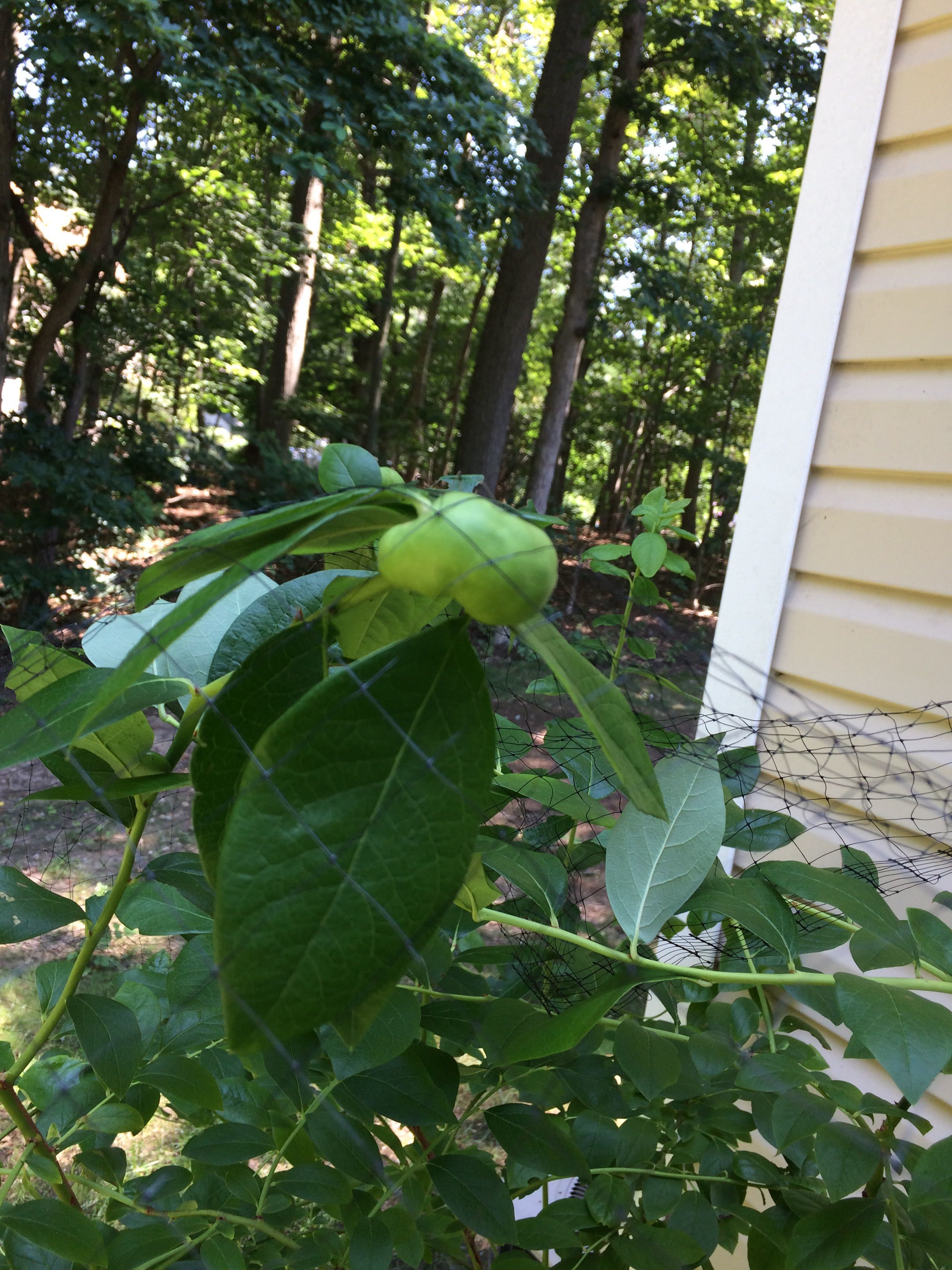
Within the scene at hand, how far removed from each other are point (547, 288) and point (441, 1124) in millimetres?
16828

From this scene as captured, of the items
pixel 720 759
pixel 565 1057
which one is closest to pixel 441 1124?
pixel 565 1057

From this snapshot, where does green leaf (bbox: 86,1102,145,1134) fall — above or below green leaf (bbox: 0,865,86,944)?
below

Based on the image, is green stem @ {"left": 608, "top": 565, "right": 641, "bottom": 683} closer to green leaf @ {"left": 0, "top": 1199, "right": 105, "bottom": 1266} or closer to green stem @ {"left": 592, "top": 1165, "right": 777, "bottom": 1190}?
green stem @ {"left": 592, "top": 1165, "right": 777, "bottom": 1190}

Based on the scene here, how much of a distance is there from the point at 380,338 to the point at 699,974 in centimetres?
1268

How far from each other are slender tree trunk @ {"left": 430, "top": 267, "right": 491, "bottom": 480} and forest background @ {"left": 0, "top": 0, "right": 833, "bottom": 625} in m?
0.15

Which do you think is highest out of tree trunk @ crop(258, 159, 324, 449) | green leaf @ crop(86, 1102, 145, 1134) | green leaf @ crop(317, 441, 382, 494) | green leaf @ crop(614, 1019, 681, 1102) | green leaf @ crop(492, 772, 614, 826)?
tree trunk @ crop(258, 159, 324, 449)

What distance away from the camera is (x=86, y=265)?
5.94 metres

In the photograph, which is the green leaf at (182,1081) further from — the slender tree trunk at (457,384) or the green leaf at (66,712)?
the slender tree trunk at (457,384)

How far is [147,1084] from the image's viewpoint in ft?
2.12

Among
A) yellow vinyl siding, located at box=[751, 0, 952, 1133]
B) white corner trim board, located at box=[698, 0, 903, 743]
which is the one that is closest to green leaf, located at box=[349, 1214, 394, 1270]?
yellow vinyl siding, located at box=[751, 0, 952, 1133]

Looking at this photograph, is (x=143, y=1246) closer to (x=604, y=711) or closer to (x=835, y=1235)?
(x=835, y=1235)

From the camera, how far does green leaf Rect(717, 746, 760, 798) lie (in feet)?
2.58

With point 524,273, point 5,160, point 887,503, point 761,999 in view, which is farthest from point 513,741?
point 524,273

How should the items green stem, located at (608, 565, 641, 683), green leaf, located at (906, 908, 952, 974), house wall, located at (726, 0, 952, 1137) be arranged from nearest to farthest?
green leaf, located at (906, 908, 952, 974) → green stem, located at (608, 565, 641, 683) → house wall, located at (726, 0, 952, 1137)
